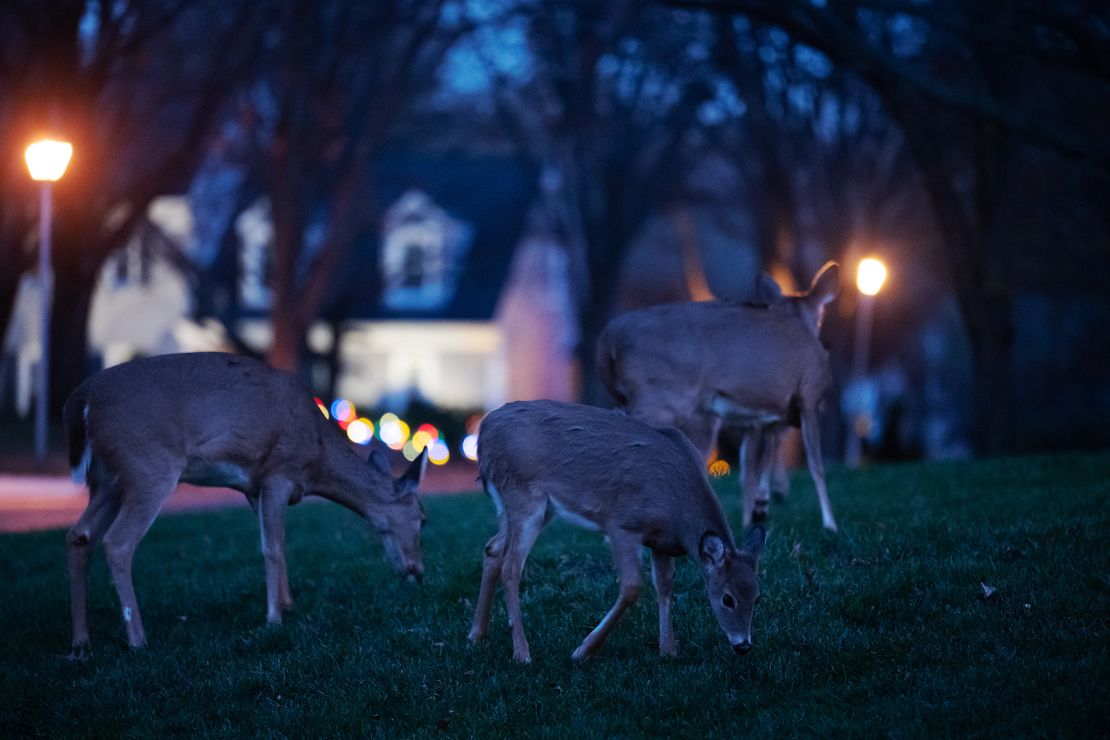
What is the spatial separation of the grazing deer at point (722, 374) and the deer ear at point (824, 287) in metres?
0.46

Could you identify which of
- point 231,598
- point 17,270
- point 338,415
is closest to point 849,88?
point 338,415

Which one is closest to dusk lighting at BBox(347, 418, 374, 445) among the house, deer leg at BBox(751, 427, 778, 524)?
the house

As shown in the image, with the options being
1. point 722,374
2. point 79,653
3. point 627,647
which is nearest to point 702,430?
point 722,374

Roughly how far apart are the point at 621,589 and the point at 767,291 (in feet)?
16.6

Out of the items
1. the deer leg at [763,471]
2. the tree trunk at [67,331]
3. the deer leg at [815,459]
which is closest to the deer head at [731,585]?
the deer leg at [815,459]

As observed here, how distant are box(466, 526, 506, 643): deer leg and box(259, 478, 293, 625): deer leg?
5.77 feet

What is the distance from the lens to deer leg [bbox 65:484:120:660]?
9.39 m

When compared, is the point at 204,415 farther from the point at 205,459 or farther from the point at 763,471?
the point at 763,471

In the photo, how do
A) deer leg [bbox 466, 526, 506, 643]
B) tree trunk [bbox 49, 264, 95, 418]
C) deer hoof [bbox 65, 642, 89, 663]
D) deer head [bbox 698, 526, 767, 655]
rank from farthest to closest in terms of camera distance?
1. tree trunk [bbox 49, 264, 95, 418]
2. deer hoof [bbox 65, 642, 89, 663]
3. deer leg [bbox 466, 526, 506, 643]
4. deer head [bbox 698, 526, 767, 655]

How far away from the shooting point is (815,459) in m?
11.3

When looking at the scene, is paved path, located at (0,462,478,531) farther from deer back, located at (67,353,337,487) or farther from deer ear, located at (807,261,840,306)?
deer ear, located at (807,261,840,306)

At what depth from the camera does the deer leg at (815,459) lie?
35.7 feet

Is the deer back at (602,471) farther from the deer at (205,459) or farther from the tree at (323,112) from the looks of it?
the tree at (323,112)

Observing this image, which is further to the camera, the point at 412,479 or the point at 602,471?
the point at 412,479
